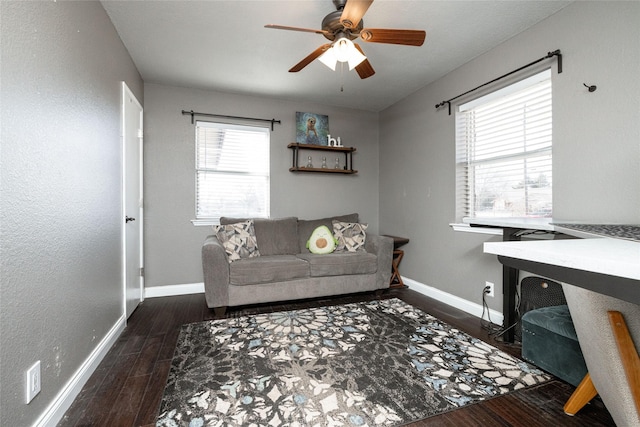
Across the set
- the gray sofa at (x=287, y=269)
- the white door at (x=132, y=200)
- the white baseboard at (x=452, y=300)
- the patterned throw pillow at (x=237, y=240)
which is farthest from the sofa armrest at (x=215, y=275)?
the white baseboard at (x=452, y=300)

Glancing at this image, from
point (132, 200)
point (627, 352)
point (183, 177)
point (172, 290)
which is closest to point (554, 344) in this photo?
point (627, 352)

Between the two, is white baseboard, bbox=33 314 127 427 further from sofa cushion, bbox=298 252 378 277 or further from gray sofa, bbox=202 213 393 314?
sofa cushion, bbox=298 252 378 277

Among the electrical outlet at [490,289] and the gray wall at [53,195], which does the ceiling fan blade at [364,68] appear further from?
the electrical outlet at [490,289]

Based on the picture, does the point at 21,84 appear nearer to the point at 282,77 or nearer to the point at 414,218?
the point at 282,77

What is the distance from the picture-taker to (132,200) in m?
2.87

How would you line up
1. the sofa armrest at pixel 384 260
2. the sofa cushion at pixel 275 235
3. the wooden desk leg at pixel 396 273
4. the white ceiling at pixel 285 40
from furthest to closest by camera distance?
the wooden desk leg at pixel 396 273 < the sofa cushion at pixel 275 235 < the sofa armrest at pixel 384 260 < the white ceiling at pixel 285 40

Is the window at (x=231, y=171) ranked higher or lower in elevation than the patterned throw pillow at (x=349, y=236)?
higher

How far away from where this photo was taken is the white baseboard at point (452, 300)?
2.67m

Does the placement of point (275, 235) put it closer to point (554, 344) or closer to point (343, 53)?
point (343, 53)

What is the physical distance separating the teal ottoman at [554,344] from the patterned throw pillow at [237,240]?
2.51 meters

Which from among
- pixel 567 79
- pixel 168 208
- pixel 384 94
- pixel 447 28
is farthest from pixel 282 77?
pixel 567 79

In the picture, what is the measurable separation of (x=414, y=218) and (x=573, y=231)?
2.62 meters

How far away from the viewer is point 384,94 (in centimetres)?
383

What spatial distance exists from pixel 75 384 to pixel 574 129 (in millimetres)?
3535
